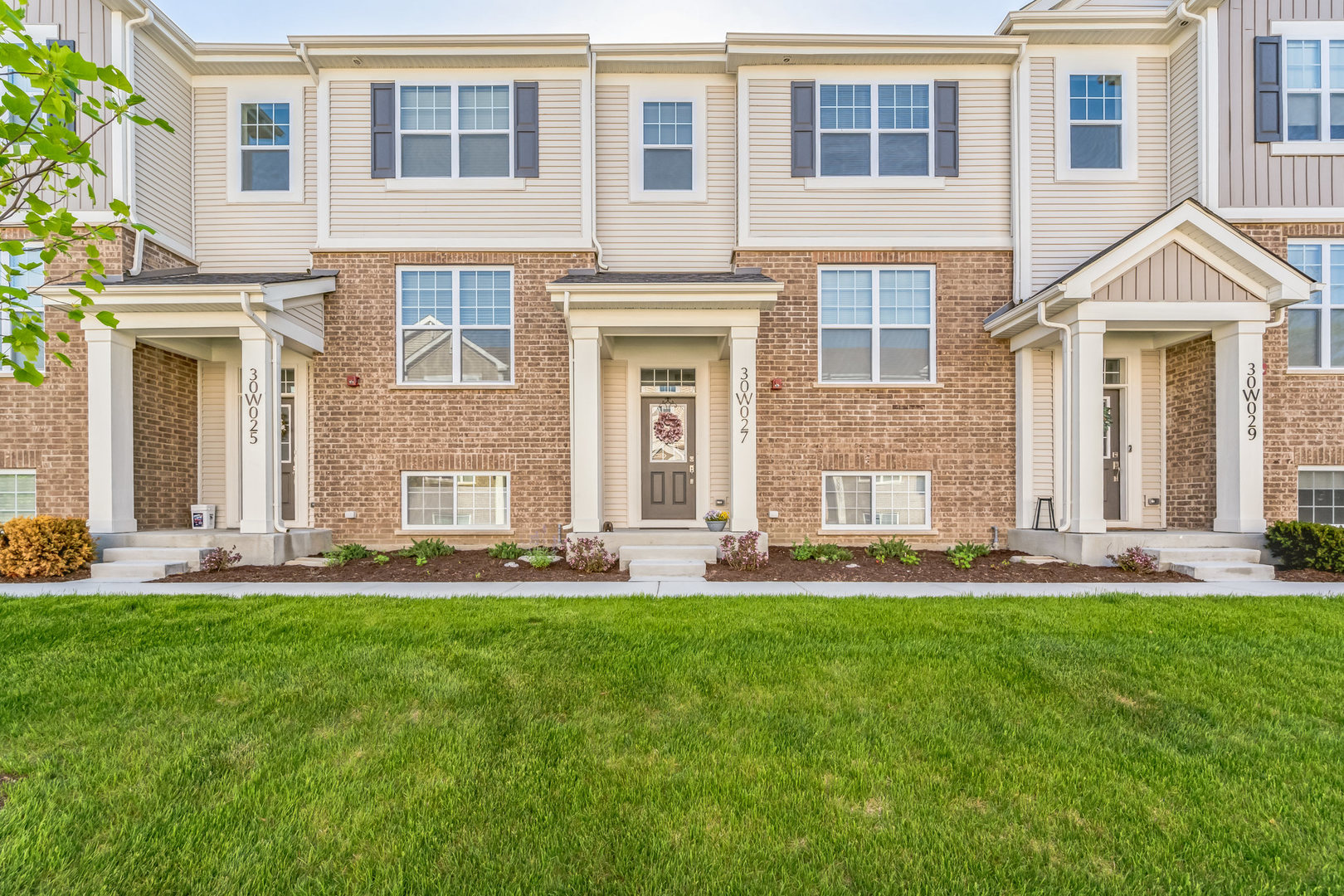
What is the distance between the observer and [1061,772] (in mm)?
3143

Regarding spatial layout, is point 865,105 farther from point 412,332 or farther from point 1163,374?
point 412,332

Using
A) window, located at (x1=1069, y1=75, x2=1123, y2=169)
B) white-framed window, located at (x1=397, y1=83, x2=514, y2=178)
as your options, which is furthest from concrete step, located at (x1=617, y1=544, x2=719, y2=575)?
window, located at (x1=1069, y1=75, x2=1123, y2=169)

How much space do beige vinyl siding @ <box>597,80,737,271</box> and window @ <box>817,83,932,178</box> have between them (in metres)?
1.51

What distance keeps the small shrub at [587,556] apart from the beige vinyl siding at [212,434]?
6302 millimetres

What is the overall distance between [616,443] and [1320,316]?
10.7 meters

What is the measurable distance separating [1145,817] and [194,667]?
538cm

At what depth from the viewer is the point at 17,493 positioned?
387 inches

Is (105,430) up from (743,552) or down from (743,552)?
up

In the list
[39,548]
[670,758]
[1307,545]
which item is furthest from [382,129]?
[1307,545]

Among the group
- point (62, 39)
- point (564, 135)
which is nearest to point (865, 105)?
point (564, 135)

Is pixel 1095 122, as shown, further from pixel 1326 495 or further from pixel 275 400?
pixel 275 400

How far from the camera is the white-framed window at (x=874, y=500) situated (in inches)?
418

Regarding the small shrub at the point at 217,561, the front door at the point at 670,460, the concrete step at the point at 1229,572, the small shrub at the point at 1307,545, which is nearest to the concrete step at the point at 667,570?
the front door at the point at 670,460

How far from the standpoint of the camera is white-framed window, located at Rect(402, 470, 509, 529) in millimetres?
10633
